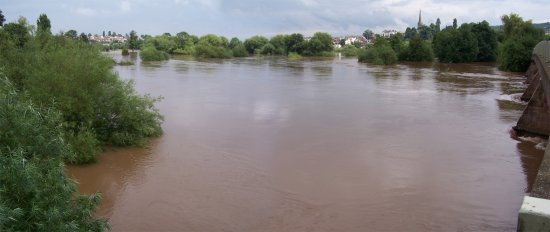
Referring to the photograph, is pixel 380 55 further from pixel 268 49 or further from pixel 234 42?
pixel 234 42

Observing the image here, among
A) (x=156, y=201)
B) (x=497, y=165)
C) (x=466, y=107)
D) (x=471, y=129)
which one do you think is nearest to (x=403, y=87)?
(x=466, y=107)

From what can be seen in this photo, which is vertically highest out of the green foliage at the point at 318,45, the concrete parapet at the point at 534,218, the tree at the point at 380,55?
the green foliage at the point at 318,45

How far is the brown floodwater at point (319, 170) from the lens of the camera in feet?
32.7

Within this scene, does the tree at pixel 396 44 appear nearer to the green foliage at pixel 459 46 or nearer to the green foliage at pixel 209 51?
the green foliage at pixel 459 46

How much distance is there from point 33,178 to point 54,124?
2.45 meters

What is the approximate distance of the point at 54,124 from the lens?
291 inches

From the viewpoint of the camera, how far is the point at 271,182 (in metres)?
12.2

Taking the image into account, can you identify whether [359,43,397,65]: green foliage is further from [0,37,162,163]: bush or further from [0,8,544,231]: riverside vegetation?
[0,37,162,163]: bush

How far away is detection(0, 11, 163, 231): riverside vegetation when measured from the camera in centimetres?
525

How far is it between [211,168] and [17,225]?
27.0ft

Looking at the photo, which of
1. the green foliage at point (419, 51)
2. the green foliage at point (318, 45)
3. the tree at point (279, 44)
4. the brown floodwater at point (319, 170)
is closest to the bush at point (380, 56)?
the green foliage at point (419, 51)

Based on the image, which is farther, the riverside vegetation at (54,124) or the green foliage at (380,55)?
the green foliage at (380,55)

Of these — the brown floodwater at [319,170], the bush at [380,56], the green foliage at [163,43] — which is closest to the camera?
the brown floodwater at [319,170]

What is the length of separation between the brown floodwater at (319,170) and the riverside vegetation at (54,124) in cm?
107
